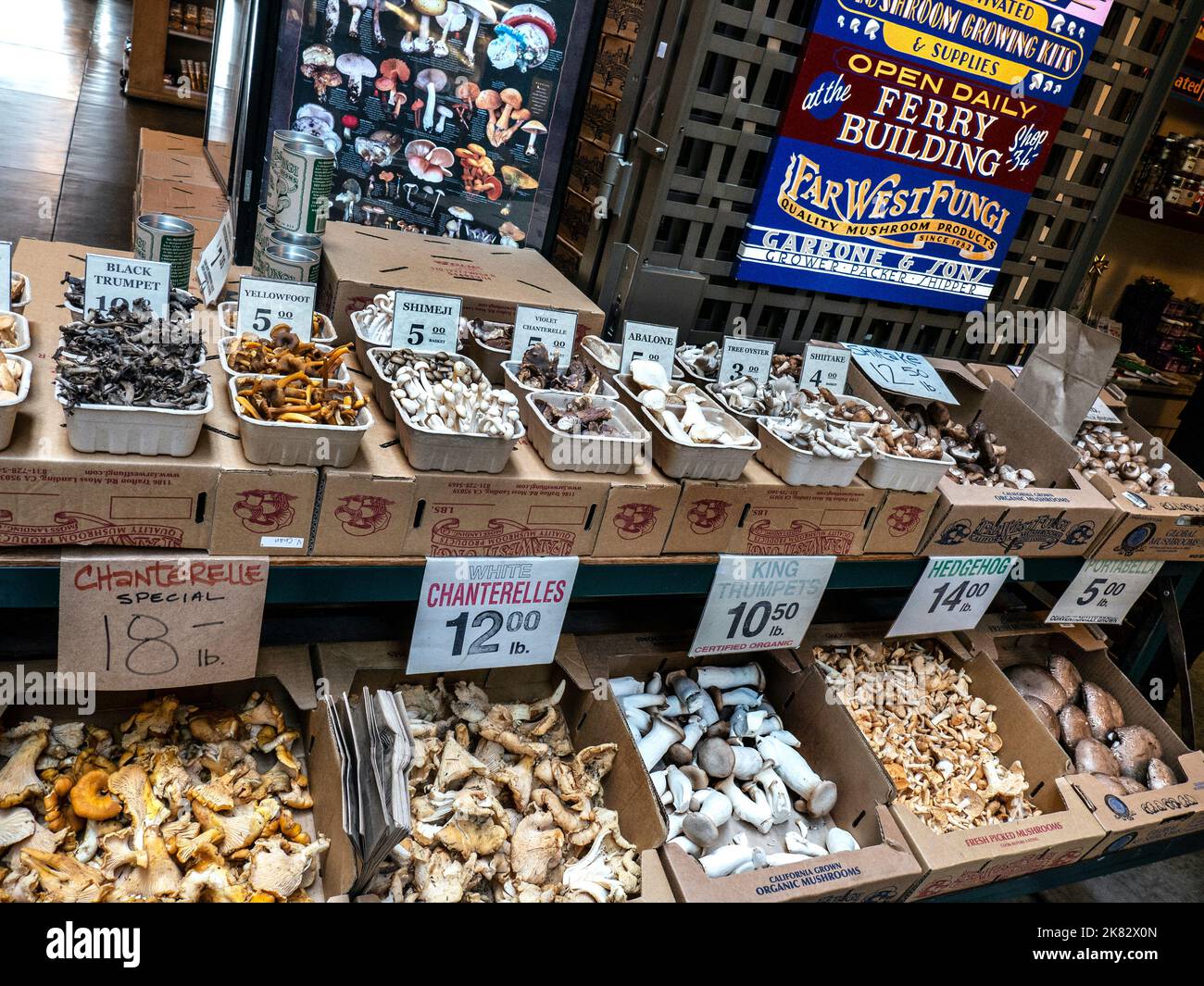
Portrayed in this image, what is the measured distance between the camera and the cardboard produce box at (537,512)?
185 cm

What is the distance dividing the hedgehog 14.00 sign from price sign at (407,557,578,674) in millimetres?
1300

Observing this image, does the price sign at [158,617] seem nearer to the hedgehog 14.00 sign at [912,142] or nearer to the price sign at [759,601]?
the price sign at [759,601]

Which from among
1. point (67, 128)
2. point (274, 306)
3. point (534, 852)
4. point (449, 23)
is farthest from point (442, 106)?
point (67, 128)

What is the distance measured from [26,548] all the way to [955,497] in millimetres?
2218

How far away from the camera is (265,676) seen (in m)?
2.06

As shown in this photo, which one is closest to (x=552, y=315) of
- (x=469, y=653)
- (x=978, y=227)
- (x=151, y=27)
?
(x=469, y=653)

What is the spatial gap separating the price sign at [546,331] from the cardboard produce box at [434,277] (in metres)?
0.14

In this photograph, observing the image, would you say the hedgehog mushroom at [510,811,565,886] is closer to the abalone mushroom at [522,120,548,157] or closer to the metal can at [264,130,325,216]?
the metal can at [264,130,325,216]

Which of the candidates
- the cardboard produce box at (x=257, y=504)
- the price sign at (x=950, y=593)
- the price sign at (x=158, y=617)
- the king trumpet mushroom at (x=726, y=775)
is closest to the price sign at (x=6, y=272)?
the cardboard produce box at (x=257, y=504)

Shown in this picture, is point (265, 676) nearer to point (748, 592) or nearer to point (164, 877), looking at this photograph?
point (164, 877)

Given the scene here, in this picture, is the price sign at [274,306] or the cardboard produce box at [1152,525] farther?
the cardboard produce box at [1152,525]
